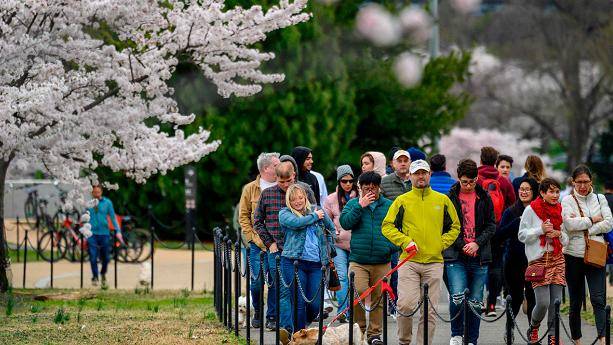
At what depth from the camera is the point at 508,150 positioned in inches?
2325

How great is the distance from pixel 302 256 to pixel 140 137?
293 inches

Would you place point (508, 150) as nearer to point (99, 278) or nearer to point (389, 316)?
point (99, 278)

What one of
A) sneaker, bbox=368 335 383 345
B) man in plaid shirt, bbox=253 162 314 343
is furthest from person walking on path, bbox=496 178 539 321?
man in plaid shirt, bbox=253 162 314 343

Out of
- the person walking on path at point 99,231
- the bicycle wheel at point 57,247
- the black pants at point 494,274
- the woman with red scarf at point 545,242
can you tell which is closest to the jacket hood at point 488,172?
the black pants at point 494,274

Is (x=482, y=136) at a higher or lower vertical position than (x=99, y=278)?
higher

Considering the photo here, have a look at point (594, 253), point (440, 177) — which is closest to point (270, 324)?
point (440, 177)

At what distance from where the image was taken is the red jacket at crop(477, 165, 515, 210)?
47.4ft

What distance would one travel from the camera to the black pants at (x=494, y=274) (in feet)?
47.1

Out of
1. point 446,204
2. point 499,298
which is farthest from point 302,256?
point 499,298

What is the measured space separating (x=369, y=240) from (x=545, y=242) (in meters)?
1.55

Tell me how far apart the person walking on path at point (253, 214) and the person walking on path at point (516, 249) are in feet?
7.56

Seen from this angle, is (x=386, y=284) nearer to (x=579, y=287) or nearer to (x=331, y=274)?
(x=331, y=274)

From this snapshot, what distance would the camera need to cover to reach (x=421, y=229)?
11.7 metres

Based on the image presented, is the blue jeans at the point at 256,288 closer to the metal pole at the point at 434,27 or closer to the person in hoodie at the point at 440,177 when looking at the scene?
the person in hoodie at the point at 440,177
